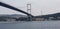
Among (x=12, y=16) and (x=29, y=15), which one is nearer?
(x=12, y=16)

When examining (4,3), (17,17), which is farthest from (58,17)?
(4,3)

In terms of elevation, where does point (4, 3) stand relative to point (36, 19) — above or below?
above

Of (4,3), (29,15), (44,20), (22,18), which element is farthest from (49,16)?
(4,3)

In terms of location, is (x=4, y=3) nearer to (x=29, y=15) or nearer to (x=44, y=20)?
(x=29, y=15)

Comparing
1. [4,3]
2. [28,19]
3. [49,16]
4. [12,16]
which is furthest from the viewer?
[49,16]

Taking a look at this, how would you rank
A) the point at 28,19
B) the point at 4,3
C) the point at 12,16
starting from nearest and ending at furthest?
the point at 4,3, the point at 12,16, the point at 28,19

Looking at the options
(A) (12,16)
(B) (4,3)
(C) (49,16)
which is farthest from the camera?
(C) (49,16)

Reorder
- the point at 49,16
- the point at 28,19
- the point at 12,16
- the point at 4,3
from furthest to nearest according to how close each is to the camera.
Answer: the point at 49,16
the point at 28,19
the point at 12,16
the point at 4,3

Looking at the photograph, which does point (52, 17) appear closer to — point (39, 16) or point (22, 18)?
point (39, 16)

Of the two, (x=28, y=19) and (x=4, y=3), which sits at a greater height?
(x=4, y=3)
